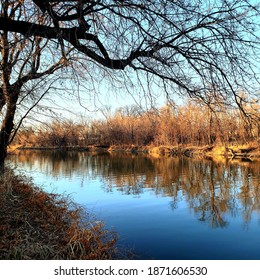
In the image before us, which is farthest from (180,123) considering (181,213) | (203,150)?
(203,150)

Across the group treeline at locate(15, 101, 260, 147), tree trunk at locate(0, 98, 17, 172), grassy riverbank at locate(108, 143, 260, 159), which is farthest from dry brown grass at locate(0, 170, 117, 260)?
grassy riverbank at locate(108, 143, 260, 159)

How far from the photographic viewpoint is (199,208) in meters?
8.52

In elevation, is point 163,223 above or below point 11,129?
below

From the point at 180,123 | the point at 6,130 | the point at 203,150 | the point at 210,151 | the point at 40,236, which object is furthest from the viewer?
the point at 203,150

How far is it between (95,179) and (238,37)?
12.5 metres

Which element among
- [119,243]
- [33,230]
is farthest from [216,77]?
[119,243]

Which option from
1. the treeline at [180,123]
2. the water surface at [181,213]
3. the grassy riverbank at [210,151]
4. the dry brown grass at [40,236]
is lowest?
the water surface at [181,213]

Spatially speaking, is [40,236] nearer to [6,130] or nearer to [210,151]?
[6,130]

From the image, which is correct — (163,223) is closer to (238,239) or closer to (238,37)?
(238,239)

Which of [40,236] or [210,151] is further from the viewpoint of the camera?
[210,151]

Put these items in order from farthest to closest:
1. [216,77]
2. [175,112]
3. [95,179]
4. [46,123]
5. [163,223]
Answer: [95,179] → [46,123] → [163,223] → [175,112] → [216,77]

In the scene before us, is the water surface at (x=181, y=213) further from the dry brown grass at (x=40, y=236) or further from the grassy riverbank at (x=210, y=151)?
the grassy riverbank at (x=210, y=151)

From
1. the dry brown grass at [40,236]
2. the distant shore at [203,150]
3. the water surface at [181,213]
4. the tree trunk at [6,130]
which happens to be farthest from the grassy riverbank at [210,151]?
the dry brown grass at [40,236]

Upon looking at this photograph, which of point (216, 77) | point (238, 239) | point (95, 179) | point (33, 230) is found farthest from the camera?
point (95, 179)
